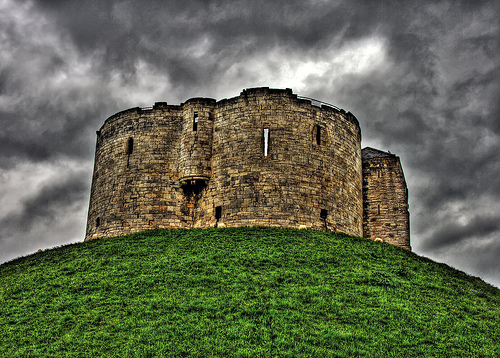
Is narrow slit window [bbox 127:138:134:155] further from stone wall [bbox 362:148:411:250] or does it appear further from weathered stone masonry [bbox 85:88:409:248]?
stone wall [bbox 362:148:411:250]

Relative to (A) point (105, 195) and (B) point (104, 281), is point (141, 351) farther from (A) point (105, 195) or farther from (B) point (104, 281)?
(A) point (105, 195)

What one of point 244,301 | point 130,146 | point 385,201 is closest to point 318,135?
point 385,201

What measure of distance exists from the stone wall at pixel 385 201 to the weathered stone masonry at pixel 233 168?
2.22 ft

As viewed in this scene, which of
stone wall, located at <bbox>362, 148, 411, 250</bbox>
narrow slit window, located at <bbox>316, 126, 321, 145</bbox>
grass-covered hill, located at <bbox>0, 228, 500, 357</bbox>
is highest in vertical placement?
narrow slit window, located at <bbox>316, 126, 321, 145</bbox>

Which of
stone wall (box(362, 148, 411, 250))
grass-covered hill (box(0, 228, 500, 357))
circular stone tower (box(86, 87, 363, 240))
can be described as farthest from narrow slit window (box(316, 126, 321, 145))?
grass-covered hill (box(0, 228, 500, 357))

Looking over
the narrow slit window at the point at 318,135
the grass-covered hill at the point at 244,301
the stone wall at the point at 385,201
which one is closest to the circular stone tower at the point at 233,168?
the narrow slit window at the point at 318,135

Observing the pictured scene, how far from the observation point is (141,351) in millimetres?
10562

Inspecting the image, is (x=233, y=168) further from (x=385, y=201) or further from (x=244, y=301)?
(x=244, y=301)

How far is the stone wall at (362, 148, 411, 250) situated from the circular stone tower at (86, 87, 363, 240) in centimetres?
150

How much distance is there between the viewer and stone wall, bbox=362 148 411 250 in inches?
973

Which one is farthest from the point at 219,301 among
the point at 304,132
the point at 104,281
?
the point at 304,132

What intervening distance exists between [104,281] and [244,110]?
411 inches

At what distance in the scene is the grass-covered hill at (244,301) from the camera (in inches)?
430

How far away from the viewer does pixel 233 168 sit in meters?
21.8
